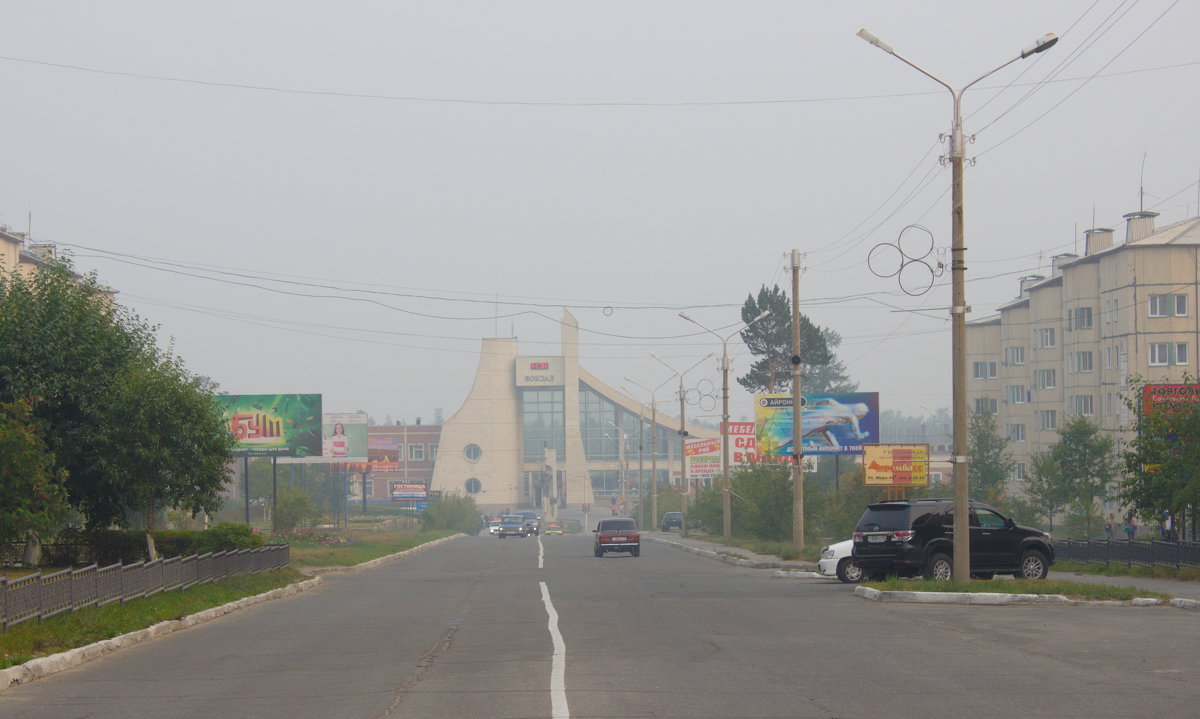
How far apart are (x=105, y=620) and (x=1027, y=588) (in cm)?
1492

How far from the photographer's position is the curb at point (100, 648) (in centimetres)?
1214

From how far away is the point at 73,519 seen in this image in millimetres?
34062

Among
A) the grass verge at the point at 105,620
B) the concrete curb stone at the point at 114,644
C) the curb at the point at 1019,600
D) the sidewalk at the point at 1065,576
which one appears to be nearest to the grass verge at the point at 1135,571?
the sidewalk at the point at 1065,576

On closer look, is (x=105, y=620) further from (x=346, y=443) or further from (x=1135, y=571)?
(x=346, y=443)

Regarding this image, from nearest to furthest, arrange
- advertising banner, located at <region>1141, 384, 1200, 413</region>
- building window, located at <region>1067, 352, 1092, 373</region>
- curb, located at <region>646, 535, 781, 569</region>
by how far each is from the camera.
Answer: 1. advertising banner, located at <region>1141, 384, 1200, 413</region>
2. curb, located at <region>646, 535, 781, 569</region>
3. building window, located at <region>1067, 352, 1092, 373</region>

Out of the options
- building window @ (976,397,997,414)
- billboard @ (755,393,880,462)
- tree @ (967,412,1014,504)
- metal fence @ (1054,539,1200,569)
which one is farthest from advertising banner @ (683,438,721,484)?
metal fence @ (1054,539,1200,569)

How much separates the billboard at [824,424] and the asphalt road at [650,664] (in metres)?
40.3

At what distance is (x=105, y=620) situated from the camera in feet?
54.4

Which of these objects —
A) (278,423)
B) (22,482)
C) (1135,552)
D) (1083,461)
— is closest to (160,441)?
(22,482)

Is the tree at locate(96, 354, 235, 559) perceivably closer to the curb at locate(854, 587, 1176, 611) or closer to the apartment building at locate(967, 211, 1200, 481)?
the curb at locate(854, 587, 1176, 611)

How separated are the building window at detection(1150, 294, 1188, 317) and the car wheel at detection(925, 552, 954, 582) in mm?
49493

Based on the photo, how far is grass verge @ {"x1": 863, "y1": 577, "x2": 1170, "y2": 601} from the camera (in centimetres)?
1964

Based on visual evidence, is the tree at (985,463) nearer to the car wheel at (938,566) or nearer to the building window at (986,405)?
the building window at (986,405)

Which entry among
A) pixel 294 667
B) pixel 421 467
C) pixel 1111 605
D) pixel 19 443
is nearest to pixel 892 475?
pixel 1111 605
